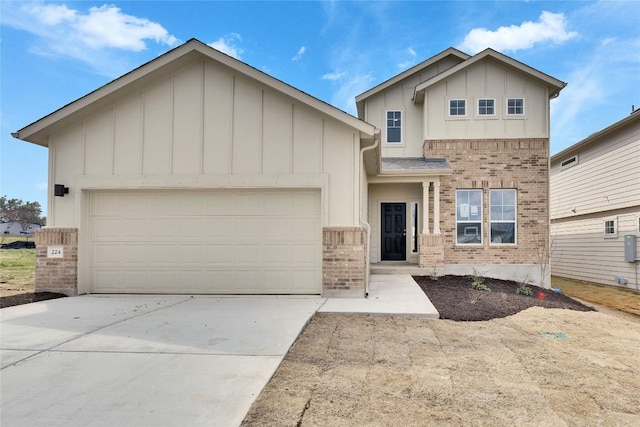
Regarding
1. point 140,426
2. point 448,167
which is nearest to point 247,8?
point 448,167

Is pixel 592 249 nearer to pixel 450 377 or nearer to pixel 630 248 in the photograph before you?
pixel 630 248

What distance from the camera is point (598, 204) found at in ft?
47.9

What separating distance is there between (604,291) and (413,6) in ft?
38.5

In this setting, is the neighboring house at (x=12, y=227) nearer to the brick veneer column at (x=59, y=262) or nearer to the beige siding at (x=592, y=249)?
the brick veneer column at (x=59, y=262)

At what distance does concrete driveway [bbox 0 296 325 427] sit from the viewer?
3.01 meters

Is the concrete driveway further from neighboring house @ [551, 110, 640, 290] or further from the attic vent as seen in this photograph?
the attic vent

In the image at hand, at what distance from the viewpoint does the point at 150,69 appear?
26.2ft

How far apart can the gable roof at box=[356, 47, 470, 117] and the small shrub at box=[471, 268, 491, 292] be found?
6884mm

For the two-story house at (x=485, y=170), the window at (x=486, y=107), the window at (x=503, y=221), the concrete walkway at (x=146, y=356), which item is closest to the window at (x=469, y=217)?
the two-story house at (x=485, y=170)

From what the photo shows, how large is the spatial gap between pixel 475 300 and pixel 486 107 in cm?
741

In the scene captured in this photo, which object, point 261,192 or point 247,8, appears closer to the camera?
point 261,192

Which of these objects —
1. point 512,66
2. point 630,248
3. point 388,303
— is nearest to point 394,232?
point 512,66

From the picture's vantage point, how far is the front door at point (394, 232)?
13891mm

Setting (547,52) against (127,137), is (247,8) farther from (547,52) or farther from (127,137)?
(547,52)
